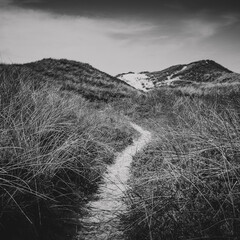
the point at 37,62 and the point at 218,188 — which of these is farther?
the point at 37,62

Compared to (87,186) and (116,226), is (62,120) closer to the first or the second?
(87,186)

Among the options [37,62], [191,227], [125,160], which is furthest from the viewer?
[37,62]

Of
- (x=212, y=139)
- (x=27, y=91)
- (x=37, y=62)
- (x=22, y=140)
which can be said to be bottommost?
(x=22, y=140)

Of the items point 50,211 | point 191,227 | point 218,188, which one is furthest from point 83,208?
point 218,188

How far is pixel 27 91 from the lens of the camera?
2969 mm

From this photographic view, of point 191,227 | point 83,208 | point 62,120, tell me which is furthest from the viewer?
point 62,120

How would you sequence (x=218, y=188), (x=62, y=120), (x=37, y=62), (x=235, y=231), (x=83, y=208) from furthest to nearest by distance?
1. (x=37, y=62)
2. (x=62, y=120)
3. (x=83, y=208)
4. (x=218, y=188)
5. (x=235, y=231)

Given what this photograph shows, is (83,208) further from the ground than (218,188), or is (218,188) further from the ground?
(218,188)

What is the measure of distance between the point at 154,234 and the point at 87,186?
119cm

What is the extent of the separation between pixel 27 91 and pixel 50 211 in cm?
194

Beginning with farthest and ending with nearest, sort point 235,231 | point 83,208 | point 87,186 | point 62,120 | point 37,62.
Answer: point 37,62 → point 62,120 → point 87,186 → point 83,208 → point 235,231

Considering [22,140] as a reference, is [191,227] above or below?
below

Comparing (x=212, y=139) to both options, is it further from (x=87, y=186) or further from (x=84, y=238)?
(x=87, y=186)

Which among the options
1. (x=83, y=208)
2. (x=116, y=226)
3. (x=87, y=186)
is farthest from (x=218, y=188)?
(x=87, y=186)
